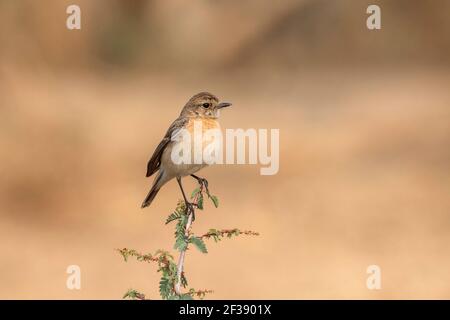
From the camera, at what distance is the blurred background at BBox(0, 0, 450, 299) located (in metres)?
7.70

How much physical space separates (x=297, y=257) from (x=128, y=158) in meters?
2.40

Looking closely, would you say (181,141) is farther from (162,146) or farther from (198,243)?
(198,243)

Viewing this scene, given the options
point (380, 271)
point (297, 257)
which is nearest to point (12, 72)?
point (297, 257)

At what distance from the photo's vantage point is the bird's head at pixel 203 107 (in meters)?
4.14

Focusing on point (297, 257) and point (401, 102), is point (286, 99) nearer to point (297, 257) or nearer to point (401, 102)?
point (401, 102)

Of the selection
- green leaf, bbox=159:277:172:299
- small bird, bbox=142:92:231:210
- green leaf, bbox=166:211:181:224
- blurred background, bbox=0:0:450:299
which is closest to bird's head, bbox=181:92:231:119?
small bird, bbox=142:92:231:210

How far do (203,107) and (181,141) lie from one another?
0.70ft

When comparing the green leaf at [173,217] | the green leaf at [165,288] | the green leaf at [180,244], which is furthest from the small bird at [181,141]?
the green leaf at [165,288]

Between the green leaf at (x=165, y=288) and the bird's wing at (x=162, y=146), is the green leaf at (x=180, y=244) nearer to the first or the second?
the green leaf at (x=165, y=288)

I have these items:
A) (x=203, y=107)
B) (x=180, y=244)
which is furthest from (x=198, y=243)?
(x=203, y=107)

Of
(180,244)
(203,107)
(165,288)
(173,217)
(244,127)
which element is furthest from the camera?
(244,127)

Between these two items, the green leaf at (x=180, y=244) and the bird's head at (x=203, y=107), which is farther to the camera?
the bird's head at (x=203, y=107)

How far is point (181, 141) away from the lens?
4035 millimetres

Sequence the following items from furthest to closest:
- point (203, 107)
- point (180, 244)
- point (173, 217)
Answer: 1. point (203, 107)
2. point (173, 217)
3. point (180, 244)
